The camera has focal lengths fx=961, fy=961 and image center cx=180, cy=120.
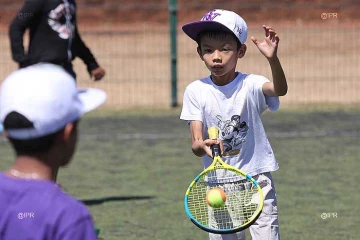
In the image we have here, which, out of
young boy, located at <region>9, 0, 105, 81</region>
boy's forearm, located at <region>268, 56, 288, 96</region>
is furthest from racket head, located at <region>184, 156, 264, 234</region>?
young boy, located at <region>9, 0, 105, 81</region>

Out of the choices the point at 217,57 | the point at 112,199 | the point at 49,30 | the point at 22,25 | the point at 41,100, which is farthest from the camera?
the point at 112,199

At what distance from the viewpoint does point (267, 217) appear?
5.21m

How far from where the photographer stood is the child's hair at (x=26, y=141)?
8.74ft

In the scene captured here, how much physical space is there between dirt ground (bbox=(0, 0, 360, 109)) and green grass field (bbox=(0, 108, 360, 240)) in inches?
38.9

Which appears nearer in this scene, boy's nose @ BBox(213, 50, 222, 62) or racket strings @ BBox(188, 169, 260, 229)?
racket strings @ BBox(188, 169, 260, 229)

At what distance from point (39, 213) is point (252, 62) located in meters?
13.3

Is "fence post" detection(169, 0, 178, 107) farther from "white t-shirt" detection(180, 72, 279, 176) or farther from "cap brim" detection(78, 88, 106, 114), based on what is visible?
"cap brim" detection(78, 88, 106, 114)

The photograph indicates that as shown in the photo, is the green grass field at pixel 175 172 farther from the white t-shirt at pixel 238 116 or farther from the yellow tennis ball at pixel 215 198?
the yellow tennis ball at pixel 215 198

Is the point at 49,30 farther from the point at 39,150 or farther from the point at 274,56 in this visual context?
the point at 39,150

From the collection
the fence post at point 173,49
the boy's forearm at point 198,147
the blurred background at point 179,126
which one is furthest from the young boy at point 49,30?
the fence post at point 173,49

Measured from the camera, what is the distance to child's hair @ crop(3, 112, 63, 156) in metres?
2.66

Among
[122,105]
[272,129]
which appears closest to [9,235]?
[272,129]

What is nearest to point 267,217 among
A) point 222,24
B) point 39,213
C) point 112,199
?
point 222,24

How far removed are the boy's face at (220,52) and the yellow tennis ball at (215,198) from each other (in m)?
0.72
